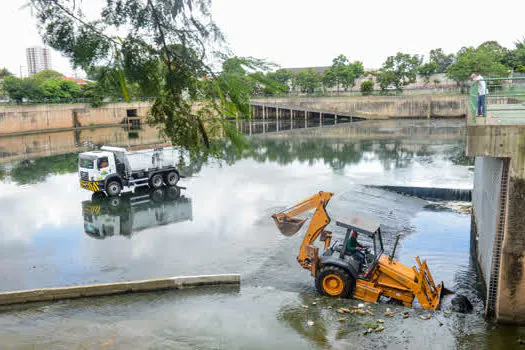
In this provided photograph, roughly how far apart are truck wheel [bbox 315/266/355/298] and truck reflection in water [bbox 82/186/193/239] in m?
8.03

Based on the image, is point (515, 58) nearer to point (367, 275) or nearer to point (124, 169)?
point (124, 169)

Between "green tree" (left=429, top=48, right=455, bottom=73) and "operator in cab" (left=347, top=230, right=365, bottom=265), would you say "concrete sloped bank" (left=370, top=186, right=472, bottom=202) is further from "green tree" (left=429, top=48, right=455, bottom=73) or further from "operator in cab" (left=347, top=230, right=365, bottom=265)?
"green tree" (left=429, top=48, right=455, bottom=73)

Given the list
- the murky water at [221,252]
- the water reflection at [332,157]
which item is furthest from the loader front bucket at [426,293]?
the water reflection at [332,157]

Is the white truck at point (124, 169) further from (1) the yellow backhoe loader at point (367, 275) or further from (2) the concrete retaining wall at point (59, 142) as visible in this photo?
(1) the yellow backhoe loader at point (367, 275)

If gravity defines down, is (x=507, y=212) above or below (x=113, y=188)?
above

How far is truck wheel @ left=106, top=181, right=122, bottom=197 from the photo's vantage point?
1993 cm

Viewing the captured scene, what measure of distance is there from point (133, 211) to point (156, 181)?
3607mm

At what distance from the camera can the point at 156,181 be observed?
70.6 feet

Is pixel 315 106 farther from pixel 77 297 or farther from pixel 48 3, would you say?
pixel 48 3

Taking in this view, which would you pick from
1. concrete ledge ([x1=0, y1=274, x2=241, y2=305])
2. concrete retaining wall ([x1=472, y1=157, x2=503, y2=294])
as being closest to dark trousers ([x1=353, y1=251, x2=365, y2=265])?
concrete retaining wall ([x1=472, y1=157, x2=503, y2=294])

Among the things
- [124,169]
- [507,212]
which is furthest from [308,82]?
[507,212]

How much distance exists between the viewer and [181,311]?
9031 mm

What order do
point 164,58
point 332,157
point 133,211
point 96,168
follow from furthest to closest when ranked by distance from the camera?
point 332,157 < point 96,168 < point 133,211 < point 164,58

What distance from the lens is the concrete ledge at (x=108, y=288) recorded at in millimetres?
9484
